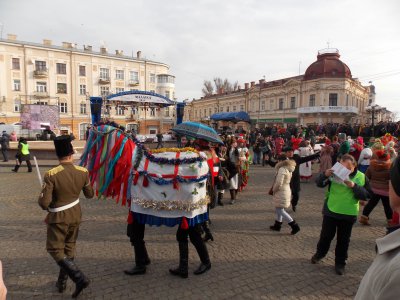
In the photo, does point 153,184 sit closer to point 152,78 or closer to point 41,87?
point 41,87

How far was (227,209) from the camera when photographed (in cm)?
690

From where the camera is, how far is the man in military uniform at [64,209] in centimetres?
317

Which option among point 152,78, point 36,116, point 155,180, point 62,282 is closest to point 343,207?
point 155,180

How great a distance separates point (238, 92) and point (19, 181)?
47499 mm

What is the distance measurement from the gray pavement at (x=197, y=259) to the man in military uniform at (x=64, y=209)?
0.36m

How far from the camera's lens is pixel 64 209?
3.28m

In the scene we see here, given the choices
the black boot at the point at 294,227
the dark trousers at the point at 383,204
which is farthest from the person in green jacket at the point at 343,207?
the dark trousers at the point at 383,204

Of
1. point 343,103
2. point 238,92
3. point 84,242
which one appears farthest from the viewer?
point 238,92

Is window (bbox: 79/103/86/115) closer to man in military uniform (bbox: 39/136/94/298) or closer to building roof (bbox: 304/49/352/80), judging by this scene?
building roof (bbox: 304/49/352/80)

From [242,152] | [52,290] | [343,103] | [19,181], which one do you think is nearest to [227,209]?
[242,152]

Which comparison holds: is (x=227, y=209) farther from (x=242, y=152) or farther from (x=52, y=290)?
(x=52, y=290)

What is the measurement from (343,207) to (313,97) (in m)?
41.9

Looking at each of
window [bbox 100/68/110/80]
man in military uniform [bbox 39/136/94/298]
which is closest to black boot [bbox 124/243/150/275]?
man in military uniform [bbox 39/136/94/298]

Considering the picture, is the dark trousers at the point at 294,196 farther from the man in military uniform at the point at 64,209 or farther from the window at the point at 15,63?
the window at the point at 15,63
